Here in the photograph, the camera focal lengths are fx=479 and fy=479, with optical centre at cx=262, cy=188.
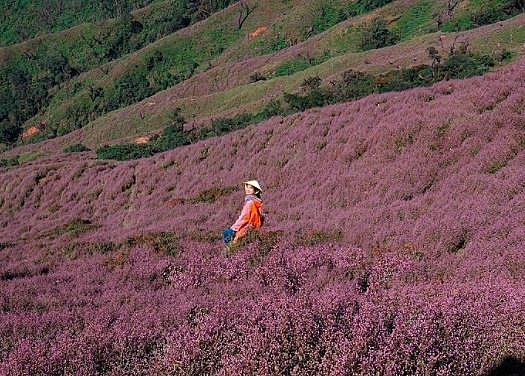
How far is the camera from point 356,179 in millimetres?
13500

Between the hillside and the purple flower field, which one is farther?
the hillside

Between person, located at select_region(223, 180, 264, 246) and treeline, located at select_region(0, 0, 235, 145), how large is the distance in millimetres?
135614

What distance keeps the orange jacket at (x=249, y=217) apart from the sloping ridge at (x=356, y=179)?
81 centimetres

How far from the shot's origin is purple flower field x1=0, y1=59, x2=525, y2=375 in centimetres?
468

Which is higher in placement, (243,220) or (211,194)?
(243,220)

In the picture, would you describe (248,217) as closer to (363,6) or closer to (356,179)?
(356,179)

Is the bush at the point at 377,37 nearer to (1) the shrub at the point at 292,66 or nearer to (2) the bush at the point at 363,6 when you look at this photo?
(1) the shrub at the point at 292,66

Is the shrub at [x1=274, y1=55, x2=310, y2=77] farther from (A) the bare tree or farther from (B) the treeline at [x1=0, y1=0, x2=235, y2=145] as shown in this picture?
(A) the bare tree

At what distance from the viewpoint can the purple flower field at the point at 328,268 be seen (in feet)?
15.3

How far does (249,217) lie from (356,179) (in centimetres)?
476

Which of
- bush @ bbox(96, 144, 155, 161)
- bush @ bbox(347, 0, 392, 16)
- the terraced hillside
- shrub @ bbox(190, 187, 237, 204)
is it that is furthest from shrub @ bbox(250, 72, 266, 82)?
shrub @ bbox(190, 187, 237, 204)

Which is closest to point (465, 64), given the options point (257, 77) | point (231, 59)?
point (257, 77)

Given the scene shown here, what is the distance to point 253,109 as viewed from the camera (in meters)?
71.7

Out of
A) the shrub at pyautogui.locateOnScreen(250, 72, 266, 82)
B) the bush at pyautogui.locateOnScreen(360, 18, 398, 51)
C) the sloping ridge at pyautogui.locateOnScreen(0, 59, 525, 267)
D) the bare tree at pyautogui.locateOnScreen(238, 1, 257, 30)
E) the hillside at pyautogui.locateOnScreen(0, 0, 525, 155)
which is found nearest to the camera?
the sloping ridge at pyautogui.locateOnScreen(0, 59, 525, 267)
